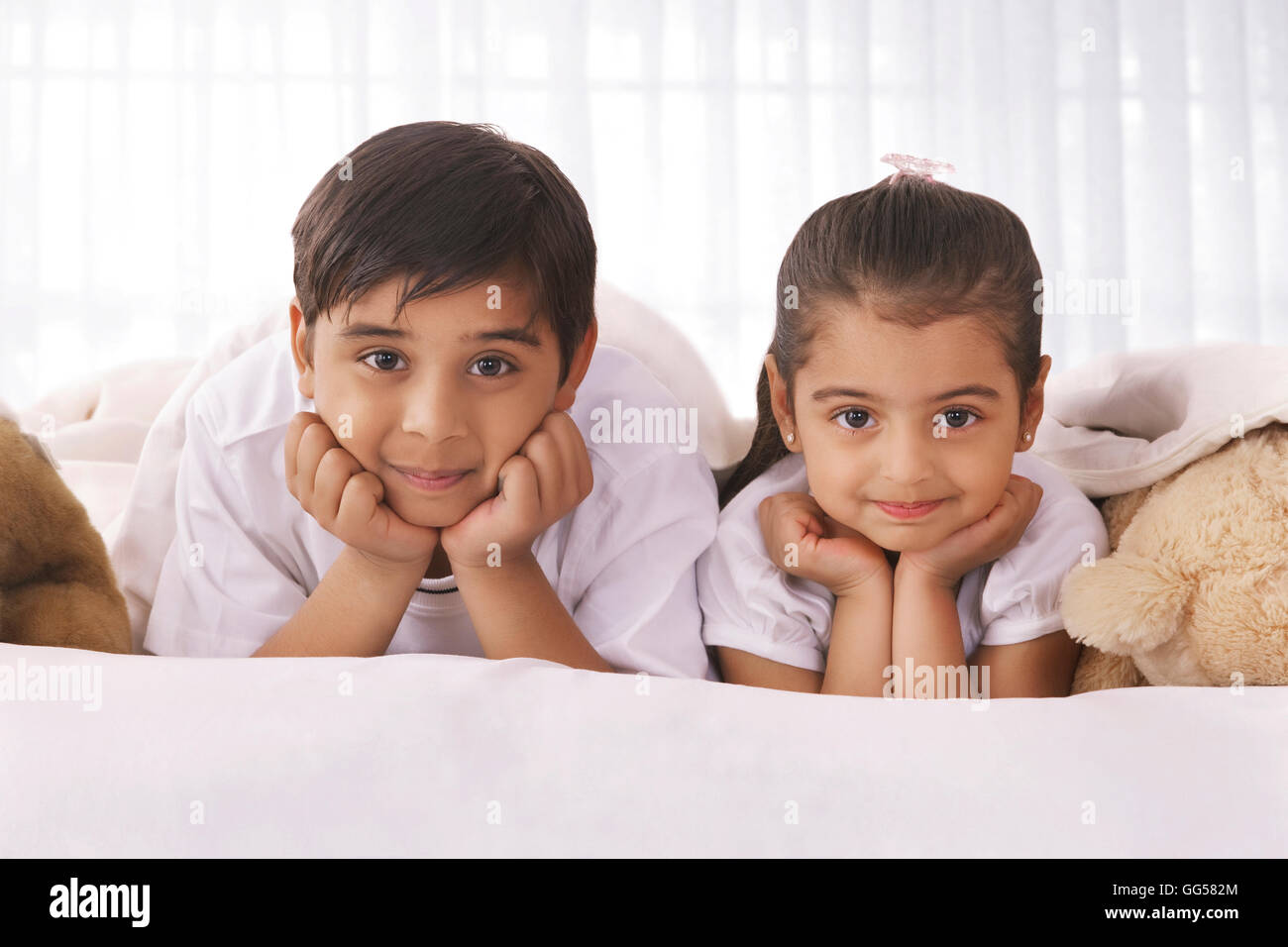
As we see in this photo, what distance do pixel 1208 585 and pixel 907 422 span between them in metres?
0.25

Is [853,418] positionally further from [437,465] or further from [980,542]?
[437,465]

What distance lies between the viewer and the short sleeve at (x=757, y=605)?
92 cm

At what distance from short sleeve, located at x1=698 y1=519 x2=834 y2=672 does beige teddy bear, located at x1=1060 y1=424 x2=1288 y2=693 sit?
206 mm

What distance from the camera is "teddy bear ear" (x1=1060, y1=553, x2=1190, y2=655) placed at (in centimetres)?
80

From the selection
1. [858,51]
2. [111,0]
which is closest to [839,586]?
[858,51]

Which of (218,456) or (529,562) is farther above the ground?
(218,456)

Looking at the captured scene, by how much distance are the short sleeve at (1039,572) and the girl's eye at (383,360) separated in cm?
52

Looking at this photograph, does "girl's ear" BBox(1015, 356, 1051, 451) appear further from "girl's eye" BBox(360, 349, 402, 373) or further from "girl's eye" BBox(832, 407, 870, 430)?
"girl's eye" BBox(360, 349, 402, 373)

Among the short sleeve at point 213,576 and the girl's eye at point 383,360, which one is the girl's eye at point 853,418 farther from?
the short sleeve at point 213,576

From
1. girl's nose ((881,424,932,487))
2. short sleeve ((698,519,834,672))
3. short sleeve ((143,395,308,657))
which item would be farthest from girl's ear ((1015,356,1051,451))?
short sleeve ((143,395,308,657))

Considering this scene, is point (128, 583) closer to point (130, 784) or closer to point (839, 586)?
point (130, 784)

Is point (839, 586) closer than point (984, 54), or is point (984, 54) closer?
point (839, 586)
